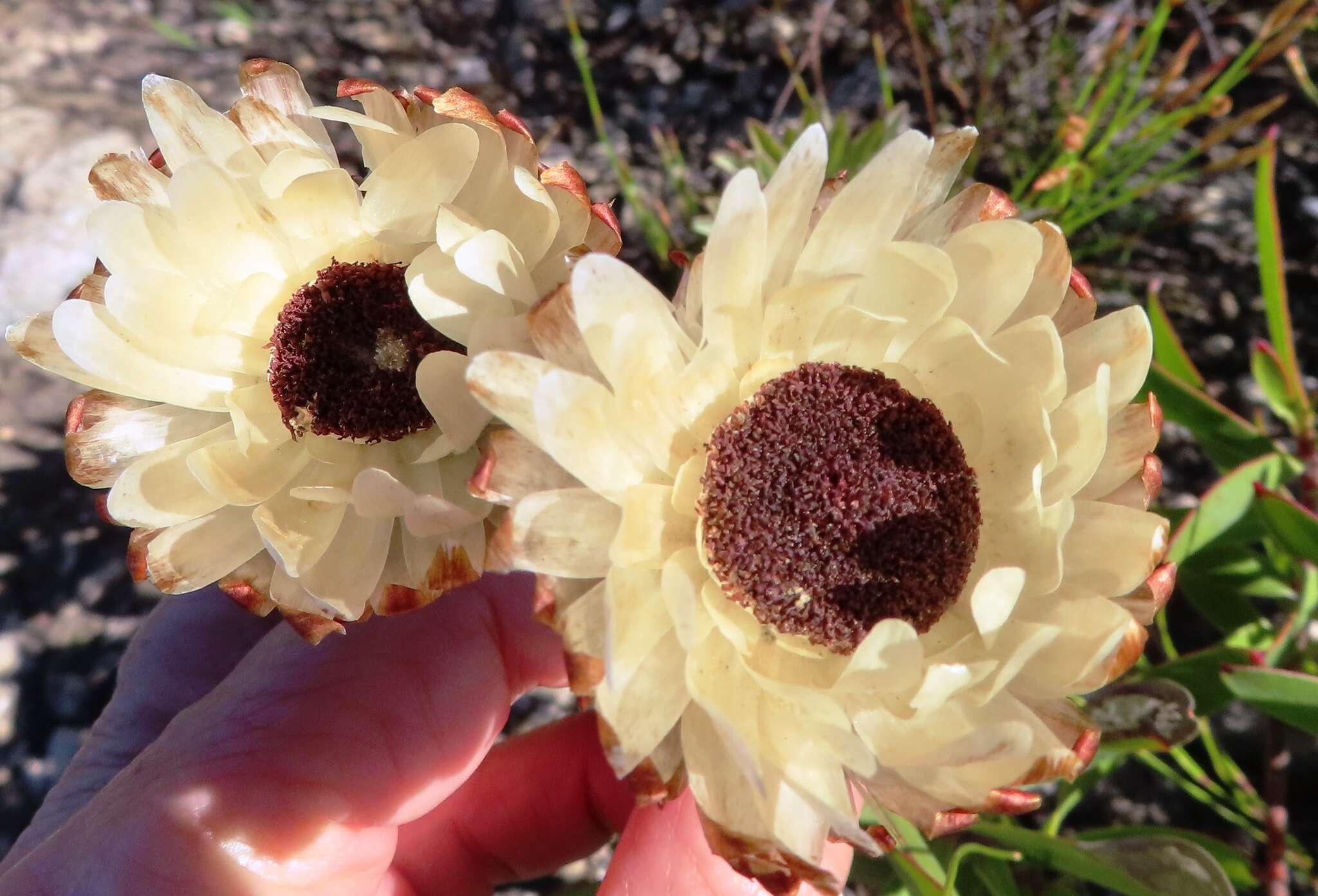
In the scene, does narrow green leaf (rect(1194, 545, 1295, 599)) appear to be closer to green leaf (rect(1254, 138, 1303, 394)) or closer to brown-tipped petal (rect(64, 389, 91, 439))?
green leaf (rect(1254, 138, 1303, 394))

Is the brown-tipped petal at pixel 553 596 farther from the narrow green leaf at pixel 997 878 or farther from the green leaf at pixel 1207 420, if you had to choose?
the green leaf at pixel 1207 420

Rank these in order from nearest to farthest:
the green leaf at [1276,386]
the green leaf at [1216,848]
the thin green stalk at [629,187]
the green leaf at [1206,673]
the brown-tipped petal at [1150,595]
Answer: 1. the brown-tipped petal at [1150,595]
2. the green leaf at [1206,673]
3. the green leaf at [1216,848]
4. the green leaf at [1276,386]
5. the thin green stalk at [629,187]

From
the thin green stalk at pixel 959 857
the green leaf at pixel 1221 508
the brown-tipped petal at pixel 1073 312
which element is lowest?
the thin green stalk at pixel 959 857

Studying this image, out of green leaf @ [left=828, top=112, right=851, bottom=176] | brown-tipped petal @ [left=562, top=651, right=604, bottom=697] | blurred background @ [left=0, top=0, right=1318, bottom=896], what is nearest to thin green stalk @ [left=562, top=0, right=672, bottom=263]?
blurred background @ [left=0, top=0, right=1318, bottom=896]

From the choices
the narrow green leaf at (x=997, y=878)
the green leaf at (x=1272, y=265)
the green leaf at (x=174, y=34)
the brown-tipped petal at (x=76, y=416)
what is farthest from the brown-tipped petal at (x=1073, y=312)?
the green leaf at (x=174, y=34)

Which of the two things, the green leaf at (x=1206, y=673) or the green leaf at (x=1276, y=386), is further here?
the green leaf at (x=1276, y=386)

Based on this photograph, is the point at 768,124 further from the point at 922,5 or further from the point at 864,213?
the point at 864,213
